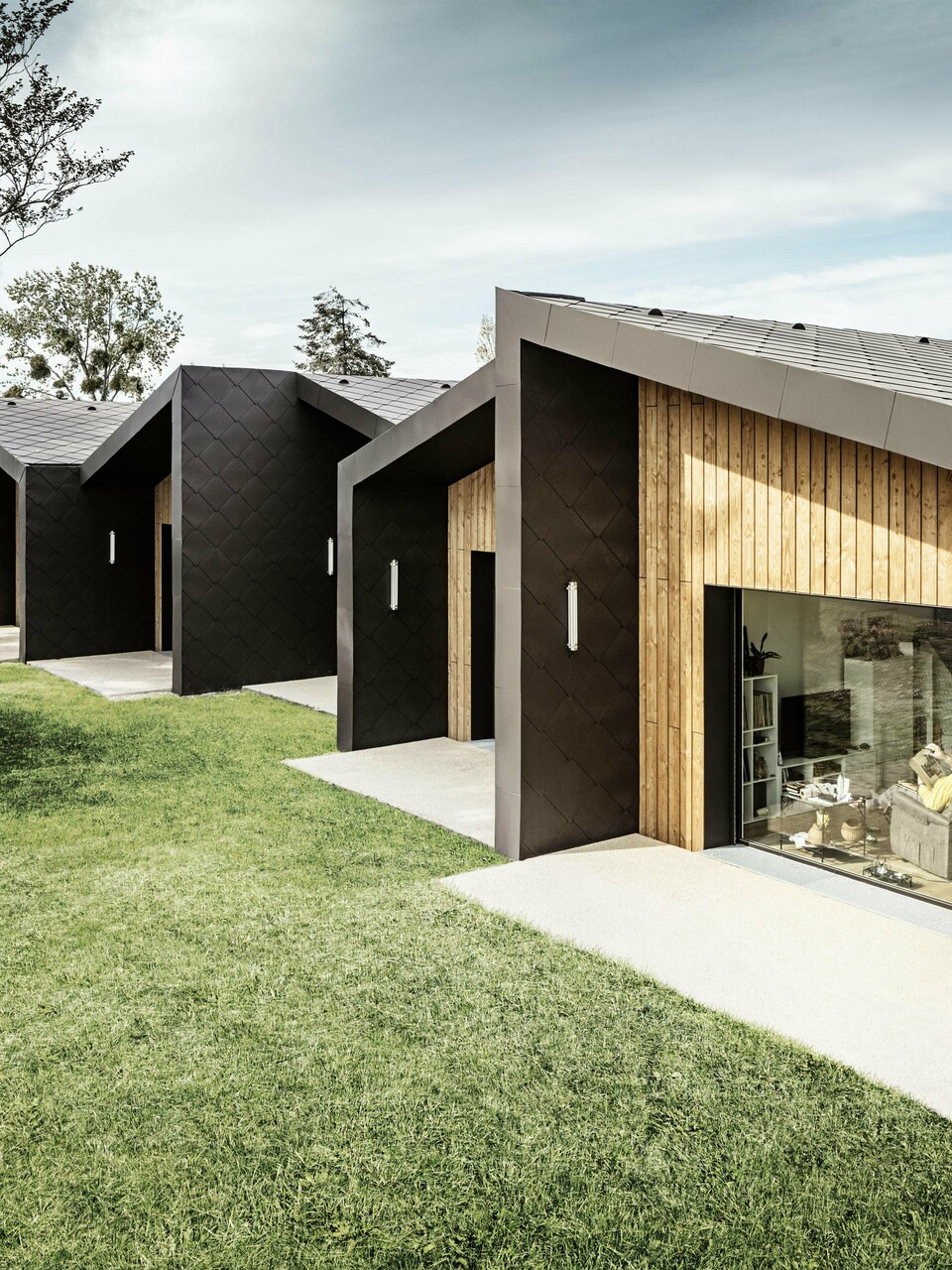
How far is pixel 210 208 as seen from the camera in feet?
119

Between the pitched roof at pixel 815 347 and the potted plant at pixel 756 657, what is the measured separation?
1783mm

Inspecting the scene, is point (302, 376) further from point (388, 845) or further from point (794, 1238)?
point (794, 1238)

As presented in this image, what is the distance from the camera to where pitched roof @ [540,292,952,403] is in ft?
17.1

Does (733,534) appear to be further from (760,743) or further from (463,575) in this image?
(463,575)

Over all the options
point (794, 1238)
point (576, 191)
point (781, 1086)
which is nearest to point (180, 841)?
point (781, 1086)

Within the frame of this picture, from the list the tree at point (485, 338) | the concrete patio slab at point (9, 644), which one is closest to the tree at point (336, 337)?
the tree at point (485, 338)

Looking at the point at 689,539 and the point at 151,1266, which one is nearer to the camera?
the point at 151,1266

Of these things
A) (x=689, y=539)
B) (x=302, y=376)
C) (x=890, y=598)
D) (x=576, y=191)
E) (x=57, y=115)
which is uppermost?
(x=576, y=191)

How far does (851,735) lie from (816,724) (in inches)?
9.6

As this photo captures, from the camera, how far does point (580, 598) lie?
691 cm

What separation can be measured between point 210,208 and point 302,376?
2593 centimetres

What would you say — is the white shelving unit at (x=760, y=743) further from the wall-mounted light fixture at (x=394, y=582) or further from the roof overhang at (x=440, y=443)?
the wall-mounted light fixture at (x=394, y=582)

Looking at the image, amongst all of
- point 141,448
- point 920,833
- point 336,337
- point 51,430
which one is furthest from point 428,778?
point 336,337

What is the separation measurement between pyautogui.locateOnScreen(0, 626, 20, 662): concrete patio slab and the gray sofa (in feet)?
48.9
